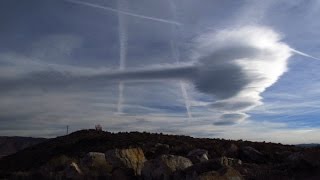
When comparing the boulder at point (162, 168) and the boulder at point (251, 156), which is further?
the boulder at point (251, 156)

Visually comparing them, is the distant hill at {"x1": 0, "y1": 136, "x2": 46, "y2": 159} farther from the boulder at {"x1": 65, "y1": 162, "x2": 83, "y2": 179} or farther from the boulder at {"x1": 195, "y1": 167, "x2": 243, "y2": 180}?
the boulder at {"x1": 195, "y1": 167, "x2": 243, "y2": 180}

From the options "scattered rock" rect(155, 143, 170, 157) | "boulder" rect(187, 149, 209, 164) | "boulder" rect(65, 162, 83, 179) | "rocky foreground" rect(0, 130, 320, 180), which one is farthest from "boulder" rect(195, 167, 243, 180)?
"scattered rock" rect(155, 143, 170, 157)

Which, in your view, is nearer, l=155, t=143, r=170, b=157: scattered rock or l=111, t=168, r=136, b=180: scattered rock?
l=111, t=168, r=136, b=180: scattered rock

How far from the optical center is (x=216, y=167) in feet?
73.8

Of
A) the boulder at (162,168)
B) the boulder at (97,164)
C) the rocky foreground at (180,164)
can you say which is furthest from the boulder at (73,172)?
the boulder at (162,168)

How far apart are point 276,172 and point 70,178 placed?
38.2ft

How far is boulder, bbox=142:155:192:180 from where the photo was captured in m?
24.7

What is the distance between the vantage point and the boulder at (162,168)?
80.9 feet

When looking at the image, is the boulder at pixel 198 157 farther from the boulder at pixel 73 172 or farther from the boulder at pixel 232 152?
the boulder at pixel 73 172

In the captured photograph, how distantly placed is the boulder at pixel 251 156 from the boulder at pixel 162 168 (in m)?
11.5

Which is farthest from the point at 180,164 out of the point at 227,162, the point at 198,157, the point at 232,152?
the point at 232,152

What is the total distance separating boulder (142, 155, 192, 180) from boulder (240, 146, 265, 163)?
1151cm

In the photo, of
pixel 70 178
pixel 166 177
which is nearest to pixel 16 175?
pixel 70 178

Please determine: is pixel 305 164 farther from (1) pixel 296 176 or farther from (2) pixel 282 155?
(2) pixel 282 155
